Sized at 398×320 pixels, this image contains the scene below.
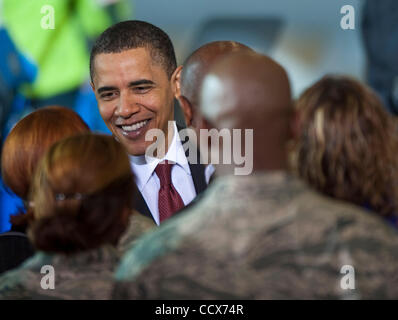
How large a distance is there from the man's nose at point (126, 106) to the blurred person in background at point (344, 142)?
96cm

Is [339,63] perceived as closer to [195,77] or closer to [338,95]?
[195,77]

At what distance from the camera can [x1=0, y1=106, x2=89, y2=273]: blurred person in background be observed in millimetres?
1893

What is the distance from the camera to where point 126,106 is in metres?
2.56

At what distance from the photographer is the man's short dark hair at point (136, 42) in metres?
2.59

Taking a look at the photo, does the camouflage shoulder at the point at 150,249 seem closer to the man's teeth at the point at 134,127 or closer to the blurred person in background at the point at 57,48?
the man's teeth at the point at 134,127

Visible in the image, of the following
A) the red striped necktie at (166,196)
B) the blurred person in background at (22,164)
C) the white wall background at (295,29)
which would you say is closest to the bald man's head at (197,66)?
the red striped necktie at (166,196)

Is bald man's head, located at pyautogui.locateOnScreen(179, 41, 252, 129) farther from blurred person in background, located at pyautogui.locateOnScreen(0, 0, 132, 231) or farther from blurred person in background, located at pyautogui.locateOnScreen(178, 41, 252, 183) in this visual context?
blurred person in background, located at pyautogui.locateOnScreen(0, 0, 132, 231)

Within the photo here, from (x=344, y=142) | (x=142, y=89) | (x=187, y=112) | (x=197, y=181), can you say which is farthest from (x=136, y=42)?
(x=344, y=142)

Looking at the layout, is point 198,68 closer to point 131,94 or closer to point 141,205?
point 131,94

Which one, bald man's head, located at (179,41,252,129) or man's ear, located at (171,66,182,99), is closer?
bald man's head, located at (179,41,252,129)

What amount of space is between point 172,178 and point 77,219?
3.23ft

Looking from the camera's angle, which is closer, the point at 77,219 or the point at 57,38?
the point at 77,219

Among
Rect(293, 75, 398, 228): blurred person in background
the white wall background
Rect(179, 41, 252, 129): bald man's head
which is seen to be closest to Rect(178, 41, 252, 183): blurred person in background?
Rect(179, 41, 252, 129): bald man's head

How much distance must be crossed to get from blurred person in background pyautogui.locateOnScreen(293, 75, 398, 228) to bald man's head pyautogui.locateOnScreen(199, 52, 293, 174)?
0.49ft
